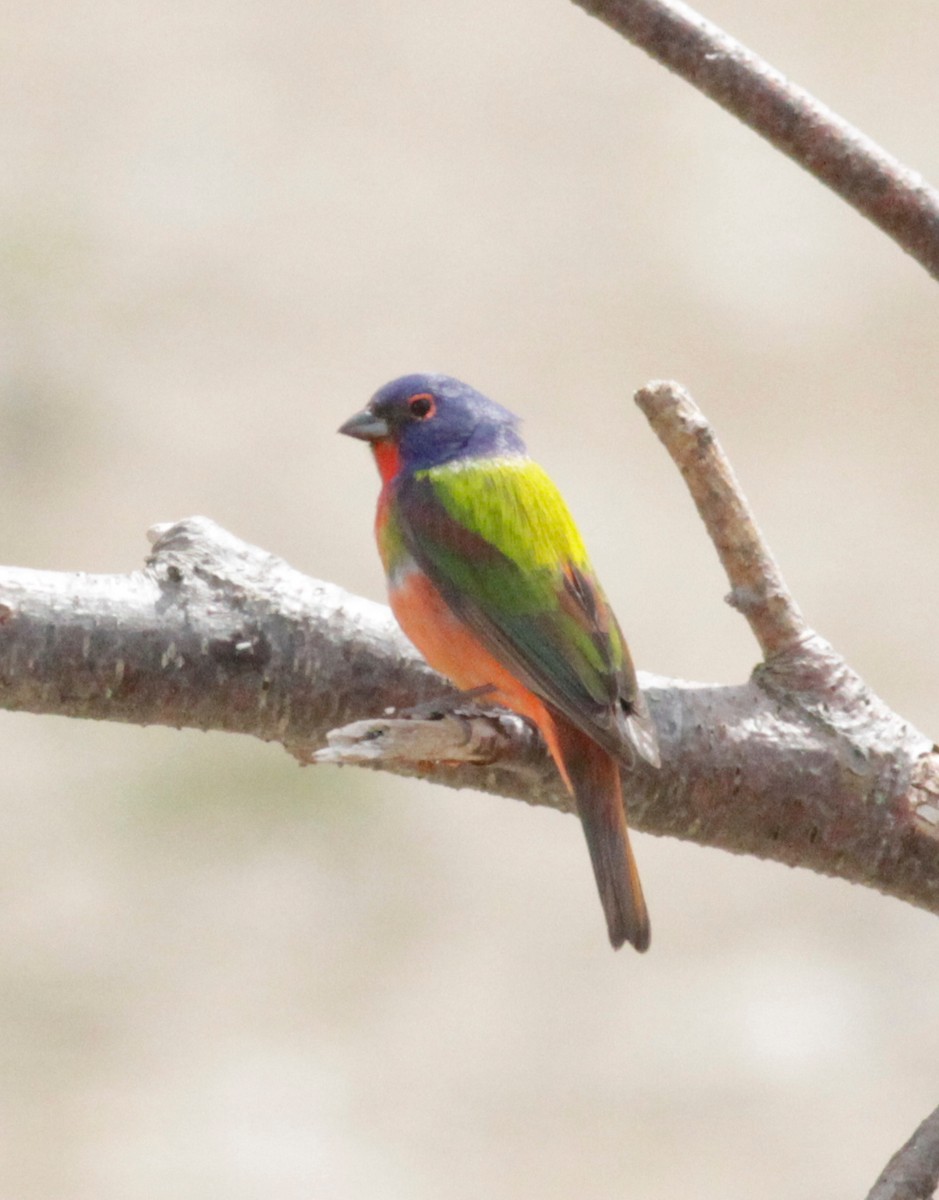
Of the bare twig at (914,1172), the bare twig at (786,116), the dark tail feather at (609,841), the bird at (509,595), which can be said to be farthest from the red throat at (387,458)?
the bare twig at (914,1172)

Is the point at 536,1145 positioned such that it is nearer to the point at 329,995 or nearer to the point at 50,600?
the point at 329,995

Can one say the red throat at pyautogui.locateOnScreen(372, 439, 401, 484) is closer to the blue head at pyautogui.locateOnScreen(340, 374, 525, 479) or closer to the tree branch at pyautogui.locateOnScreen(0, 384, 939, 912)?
the blue head at pyautogui.locateOnScreen(340, 374, 525, 479)

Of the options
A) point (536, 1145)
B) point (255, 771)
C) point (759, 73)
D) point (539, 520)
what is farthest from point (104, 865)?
point (759, 73)

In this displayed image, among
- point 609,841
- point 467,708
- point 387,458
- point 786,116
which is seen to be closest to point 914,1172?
A: point 609,841

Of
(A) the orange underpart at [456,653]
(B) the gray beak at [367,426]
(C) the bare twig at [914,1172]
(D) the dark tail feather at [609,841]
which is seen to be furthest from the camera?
(B) the gray beak at [367,426]

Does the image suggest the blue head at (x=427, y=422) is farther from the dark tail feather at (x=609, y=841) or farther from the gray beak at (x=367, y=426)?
the dark tail feather at (x=609, y=841)

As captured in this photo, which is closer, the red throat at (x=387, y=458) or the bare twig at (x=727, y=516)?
the bare twig at (x=727, y=516)

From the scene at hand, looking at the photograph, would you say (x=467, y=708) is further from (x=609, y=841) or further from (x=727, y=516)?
(x=727, y=516)
